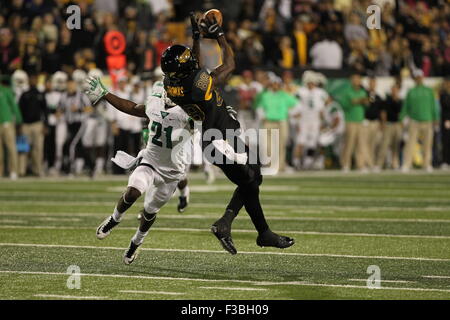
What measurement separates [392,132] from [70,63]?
6.14 meters

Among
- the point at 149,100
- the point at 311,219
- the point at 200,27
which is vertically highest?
the point at 200,27

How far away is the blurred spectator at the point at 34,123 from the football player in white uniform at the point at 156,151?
982cm

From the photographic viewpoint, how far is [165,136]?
8398 millimetres

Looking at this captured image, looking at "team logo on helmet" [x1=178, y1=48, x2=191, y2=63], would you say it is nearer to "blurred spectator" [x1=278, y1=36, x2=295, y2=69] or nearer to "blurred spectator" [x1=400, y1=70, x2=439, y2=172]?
"blurred spectator" [x1=400, y1=70, x2=439, y2=172]

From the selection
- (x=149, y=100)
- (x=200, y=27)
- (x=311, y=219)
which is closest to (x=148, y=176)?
(x=149, y=100)

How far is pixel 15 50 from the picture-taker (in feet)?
61.1

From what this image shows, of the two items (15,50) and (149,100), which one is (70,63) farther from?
(149,100)

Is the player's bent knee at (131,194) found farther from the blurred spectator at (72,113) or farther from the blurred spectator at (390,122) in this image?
the blurred spectator at (390,122)

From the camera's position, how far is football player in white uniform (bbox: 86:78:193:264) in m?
8.38

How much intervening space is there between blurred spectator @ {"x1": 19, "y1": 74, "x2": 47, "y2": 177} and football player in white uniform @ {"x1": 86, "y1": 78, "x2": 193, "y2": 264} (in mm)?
9823

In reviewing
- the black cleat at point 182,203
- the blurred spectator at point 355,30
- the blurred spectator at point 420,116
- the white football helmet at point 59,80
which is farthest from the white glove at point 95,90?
the blurred spectator at point 355,30

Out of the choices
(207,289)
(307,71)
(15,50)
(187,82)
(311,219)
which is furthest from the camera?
(307,71)

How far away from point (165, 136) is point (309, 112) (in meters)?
12.0

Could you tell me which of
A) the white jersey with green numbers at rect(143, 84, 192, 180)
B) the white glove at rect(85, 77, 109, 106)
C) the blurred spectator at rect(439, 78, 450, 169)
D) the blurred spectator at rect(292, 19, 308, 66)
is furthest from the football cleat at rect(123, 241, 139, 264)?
the blurred spectator at rect(439, 78, 450, 169)
